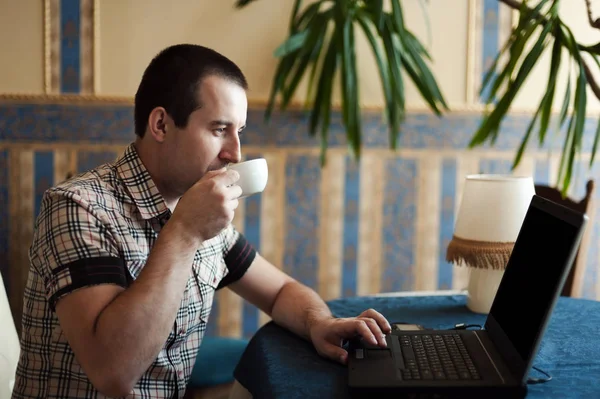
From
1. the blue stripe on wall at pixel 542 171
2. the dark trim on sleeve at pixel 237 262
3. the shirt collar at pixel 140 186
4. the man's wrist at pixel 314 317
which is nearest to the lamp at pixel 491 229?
the man's wrist at pixel 314 317

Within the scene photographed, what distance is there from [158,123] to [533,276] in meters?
0.79

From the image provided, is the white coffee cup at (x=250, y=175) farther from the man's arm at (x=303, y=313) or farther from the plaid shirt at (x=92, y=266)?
the man's arm at (x=303, y=313)

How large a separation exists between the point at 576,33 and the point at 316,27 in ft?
Result: 4.44

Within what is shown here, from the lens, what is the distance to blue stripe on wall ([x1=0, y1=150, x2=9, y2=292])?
272cm

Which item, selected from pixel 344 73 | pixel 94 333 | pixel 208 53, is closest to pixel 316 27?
pixel 344 73

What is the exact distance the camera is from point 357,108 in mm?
2500

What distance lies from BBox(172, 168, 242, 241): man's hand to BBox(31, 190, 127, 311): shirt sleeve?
0.14m

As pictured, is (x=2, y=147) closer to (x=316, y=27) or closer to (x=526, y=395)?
(x=316, y=27)

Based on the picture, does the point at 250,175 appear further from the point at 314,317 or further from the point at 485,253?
the point at 485,253

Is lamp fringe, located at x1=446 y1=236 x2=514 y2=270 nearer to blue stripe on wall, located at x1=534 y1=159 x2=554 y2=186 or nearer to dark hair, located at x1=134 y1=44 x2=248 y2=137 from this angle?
dark hair, located at x1=134 y1=44 x2=248 y2=137

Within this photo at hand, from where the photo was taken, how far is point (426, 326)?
1.35 metres

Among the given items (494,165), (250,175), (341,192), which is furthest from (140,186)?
(494,165)

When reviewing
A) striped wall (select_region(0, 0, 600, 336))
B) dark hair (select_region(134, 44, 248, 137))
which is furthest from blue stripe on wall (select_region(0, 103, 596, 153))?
dark hair (select_region(134, 44, 248, 137))

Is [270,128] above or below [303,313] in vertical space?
above
